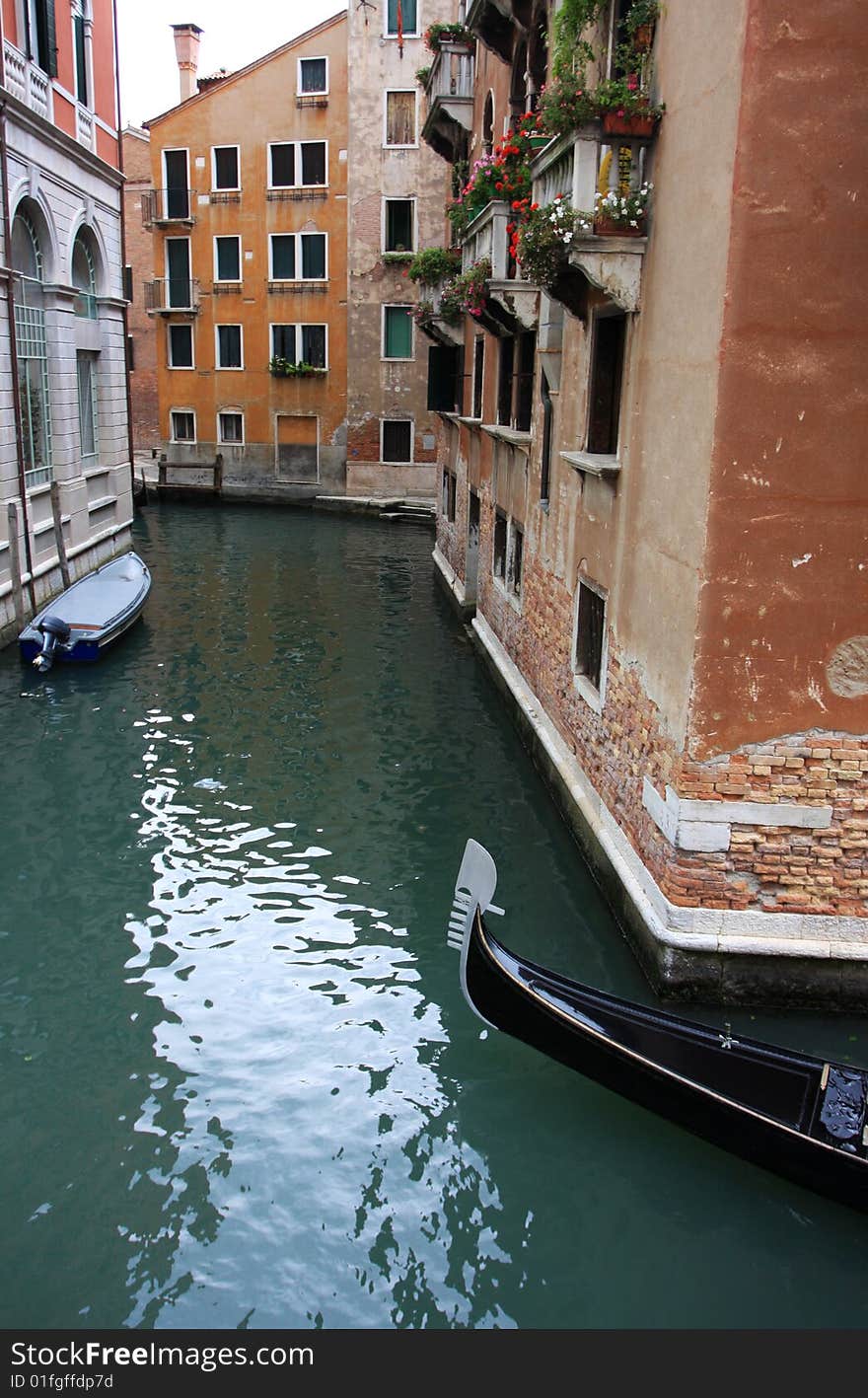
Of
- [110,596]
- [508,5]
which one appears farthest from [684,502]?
[110,596]

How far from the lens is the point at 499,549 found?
11.4 meters

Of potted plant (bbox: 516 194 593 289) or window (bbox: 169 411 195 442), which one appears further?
window (bbox: 169 411 195 442)

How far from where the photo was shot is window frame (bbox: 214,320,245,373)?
2472 centimetres

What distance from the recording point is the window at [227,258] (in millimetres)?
24328

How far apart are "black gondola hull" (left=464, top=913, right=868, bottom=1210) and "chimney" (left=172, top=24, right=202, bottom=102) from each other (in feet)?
86.4

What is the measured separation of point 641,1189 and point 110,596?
31.6ft

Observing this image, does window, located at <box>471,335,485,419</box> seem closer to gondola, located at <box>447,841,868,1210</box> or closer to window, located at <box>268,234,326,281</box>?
gondola, located at <box>447,841,868,1210</box>

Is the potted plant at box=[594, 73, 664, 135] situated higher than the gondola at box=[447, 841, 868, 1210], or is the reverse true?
the potted plant at box=[594, 73, 664, 135]

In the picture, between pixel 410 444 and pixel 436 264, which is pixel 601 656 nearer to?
pixel 436 264

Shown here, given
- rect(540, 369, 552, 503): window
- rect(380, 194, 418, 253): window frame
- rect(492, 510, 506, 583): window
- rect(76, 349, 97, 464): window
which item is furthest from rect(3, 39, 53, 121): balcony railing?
rect(380, 194, 418, 253): window frame

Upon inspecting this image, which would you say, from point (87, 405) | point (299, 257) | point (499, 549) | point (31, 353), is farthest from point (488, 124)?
point (299, 257)

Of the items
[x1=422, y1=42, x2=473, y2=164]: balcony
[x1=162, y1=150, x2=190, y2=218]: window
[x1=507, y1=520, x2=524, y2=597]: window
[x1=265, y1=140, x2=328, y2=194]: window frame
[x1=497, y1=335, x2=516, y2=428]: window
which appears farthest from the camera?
[x1=162, y1=150, x2=190, y2=218]: window

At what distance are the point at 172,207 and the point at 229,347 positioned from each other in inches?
122

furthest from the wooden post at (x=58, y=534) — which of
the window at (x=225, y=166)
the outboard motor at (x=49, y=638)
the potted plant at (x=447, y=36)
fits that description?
the window at (x=225, y=166)
